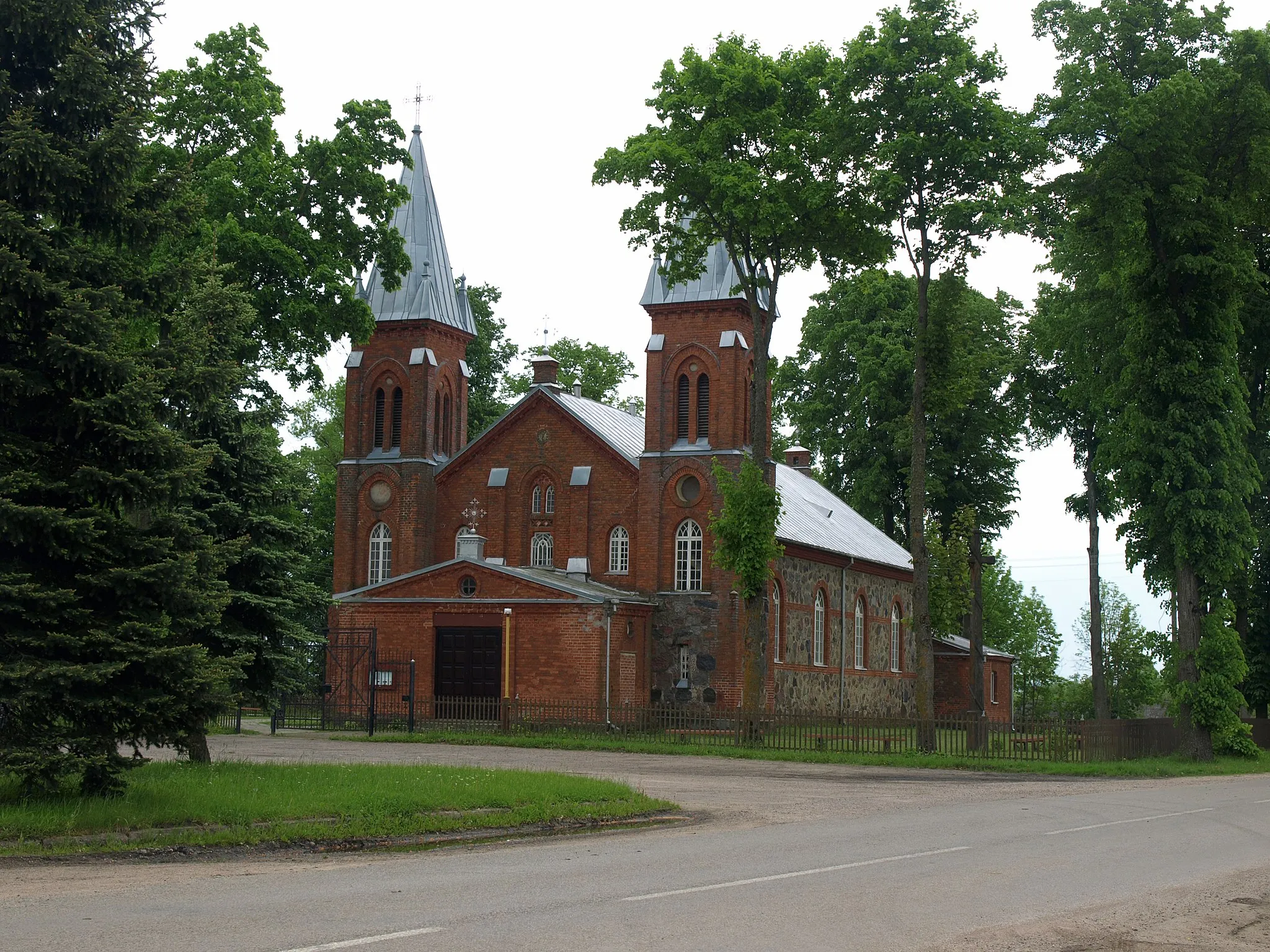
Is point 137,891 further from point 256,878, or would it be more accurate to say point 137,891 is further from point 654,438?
point 654,438

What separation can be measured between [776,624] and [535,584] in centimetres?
872

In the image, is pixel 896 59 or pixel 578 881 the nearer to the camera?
pixel 578 881

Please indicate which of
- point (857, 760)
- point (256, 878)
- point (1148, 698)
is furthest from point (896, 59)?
point (1148, 698)

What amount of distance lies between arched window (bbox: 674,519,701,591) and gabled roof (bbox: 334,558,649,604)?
1275 millimetres

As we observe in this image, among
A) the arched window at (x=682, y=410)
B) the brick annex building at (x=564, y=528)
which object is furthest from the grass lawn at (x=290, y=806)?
the arched window at (x=682, y=410)

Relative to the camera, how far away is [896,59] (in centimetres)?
2855

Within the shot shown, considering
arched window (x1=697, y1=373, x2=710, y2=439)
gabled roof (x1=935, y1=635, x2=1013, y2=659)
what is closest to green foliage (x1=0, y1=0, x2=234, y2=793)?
arched window (x1=697, y1=373, x2=710, y2=439)

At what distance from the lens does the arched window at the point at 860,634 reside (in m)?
49.2

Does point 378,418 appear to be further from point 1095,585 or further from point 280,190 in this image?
point 1095,585

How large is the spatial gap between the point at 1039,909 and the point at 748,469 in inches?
866

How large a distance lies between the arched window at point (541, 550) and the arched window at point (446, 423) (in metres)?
4.77

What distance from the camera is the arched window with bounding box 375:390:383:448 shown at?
4459 centimetres

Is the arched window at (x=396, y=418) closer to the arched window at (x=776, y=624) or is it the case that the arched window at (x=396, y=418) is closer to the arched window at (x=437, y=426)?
the arched window at (x=437, y=426)

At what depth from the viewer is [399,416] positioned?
44.4 meters
